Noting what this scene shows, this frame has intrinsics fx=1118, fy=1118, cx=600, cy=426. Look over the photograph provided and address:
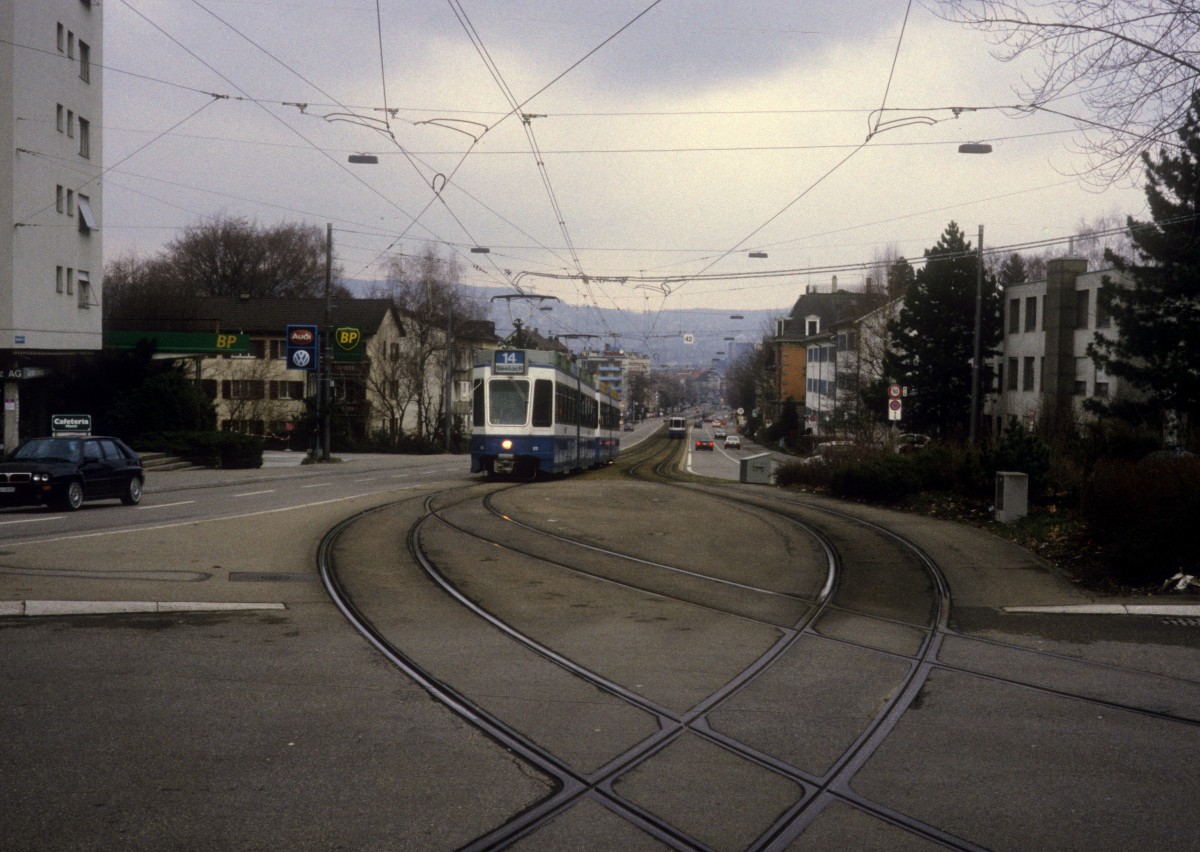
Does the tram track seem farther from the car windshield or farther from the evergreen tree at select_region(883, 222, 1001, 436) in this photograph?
the evergreen tree at select_region(883, 222, 1001, 436)

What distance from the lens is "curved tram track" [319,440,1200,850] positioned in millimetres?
5395

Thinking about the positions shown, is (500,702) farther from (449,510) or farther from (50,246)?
(50,246)

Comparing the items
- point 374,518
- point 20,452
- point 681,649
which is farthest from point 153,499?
point 681,649

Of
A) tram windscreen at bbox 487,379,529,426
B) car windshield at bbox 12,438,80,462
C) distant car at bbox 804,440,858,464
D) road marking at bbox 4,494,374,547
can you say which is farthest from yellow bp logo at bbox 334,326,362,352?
car windshield at bbox 12,438,80,462

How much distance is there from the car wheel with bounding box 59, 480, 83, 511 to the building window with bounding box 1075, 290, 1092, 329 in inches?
1699

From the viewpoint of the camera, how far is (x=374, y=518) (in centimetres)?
1983

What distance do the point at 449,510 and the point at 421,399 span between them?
52569 millimetres

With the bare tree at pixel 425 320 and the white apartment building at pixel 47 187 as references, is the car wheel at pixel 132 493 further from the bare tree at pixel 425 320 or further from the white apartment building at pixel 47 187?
the bare tree at pixel 425 320

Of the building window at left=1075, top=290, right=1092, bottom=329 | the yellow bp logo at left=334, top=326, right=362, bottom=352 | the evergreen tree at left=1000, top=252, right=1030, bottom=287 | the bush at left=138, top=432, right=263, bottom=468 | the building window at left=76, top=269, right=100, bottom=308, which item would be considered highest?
the evergreen tree at left=1000, top=252, right=1030, bottom=287

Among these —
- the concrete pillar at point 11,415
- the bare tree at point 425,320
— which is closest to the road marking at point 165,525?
the concrete pillar at point 11,415

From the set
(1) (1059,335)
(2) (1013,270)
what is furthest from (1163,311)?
(2) (1013,270)

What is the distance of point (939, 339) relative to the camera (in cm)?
5378

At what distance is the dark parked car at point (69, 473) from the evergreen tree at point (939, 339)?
131 ft

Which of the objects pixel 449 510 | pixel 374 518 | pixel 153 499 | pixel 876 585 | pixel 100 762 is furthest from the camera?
pixel 153 499
